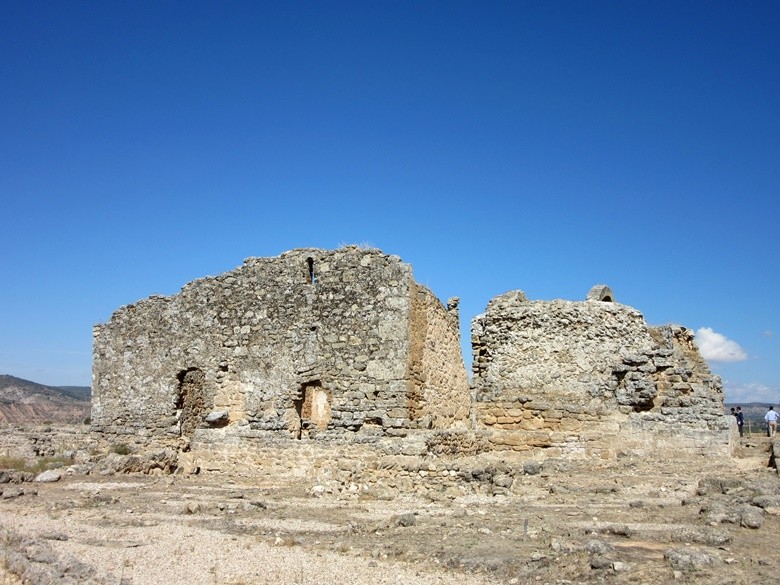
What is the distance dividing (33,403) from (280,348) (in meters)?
58.2

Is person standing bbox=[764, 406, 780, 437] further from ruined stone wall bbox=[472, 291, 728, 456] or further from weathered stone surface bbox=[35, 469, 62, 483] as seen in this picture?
weathered stone surface bbox=[35, 469, 62, 483]

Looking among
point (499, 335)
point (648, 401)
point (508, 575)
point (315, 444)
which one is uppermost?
point (499, 335)

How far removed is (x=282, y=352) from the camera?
1549 cm

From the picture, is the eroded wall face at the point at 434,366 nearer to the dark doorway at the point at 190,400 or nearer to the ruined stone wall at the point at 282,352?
the ruined stone wall at the point at 282,352

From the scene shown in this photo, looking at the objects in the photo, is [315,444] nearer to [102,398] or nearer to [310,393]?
[310,393]

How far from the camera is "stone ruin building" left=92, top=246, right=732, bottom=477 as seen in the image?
44.5 ft

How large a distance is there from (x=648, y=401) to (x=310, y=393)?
6.91 meters

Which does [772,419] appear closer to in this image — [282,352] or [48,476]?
[282,352]

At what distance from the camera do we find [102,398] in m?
19.0

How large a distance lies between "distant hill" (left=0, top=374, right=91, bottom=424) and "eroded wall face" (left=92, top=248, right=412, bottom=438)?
35.6 m

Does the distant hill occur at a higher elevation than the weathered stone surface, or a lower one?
higher

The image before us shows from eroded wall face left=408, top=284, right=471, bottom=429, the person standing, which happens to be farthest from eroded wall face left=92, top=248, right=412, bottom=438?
the person standing

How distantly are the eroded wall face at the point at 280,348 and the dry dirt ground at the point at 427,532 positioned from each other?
2327mm

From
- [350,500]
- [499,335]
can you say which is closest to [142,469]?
[350,500]
